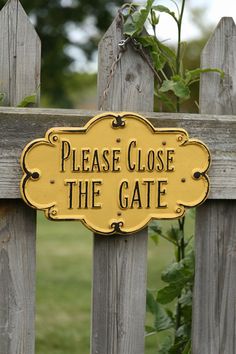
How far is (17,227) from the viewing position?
1.81 m

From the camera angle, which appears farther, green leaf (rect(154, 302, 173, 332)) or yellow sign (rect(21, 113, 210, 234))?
green leaf (rect(154, 302, 173, 332))

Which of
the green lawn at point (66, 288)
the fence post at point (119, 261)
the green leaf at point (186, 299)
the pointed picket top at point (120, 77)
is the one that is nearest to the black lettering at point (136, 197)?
the fence post at point (119, 261)

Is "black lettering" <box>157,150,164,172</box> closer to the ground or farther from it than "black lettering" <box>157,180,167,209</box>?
farther from it

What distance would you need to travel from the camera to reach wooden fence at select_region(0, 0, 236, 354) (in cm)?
179

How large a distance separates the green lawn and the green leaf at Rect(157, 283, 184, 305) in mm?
1691

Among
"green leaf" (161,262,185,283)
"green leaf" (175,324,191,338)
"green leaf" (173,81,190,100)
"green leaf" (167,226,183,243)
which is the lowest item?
"green leaf" (175,324,191,338)

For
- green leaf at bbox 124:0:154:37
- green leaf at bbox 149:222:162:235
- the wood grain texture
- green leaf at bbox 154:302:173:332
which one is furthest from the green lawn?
green leaf at bbox 124:0:154:37

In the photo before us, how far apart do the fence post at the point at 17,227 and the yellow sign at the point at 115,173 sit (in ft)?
0.36

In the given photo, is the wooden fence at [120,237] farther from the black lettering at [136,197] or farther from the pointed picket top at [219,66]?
the black lettering at [136,197]

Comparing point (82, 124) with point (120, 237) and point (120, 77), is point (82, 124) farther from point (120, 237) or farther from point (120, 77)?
point (120, 237)

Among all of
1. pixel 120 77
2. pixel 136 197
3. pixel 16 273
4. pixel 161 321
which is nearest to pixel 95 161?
pixel 136 197

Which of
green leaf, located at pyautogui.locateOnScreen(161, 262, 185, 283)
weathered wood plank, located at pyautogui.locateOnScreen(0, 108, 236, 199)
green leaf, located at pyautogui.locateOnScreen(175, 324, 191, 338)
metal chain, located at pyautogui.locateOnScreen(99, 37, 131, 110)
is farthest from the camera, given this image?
green leaf, located at pyautogui.locateOnScreen(175, 324, 191, 338)

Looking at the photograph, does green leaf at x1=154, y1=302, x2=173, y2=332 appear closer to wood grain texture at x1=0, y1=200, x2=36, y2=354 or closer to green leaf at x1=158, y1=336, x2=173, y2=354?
green leaf at x1=158, y1=336, x2=173, y2=354

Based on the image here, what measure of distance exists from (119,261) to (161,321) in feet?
1.59
